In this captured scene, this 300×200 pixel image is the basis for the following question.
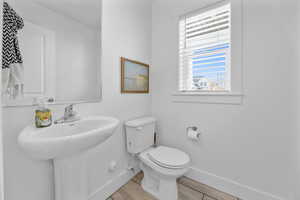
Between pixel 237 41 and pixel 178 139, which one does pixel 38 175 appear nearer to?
pixel 178 139

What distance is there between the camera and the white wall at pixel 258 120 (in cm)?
111

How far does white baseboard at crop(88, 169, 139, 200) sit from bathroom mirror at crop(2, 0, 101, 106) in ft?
2.78

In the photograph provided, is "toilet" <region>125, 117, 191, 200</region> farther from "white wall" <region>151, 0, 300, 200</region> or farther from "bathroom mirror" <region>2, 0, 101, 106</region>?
"bathroom mirror" <region>2, 0, 101, 106</region>

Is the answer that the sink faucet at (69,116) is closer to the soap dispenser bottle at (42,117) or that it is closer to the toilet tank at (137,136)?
the soap dispenser bottle at (42,117)

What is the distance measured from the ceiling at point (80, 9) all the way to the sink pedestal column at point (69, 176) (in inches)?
41.7

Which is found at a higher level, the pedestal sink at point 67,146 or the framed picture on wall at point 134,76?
the framed picture on wall at point 134,76

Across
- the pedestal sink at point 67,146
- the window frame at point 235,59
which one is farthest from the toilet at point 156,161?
the window frame at point 235,59

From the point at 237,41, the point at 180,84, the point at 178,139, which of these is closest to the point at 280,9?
the point at 237,41

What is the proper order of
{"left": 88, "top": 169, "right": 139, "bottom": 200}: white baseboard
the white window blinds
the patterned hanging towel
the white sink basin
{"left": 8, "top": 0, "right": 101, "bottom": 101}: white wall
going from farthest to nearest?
the white window blinds
{"left": 88, "top": 169, "right": 139, "bottom": 200}: white baseboard
{"left": 8, "top": 0, "right": 101, "bottom": 101}: white wall
the patterned hanging towel
the white sink basin

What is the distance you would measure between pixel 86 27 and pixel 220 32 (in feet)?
4.43

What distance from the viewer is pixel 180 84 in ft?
5.60

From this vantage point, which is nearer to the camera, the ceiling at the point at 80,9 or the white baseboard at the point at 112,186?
the ceiling at the point at 80,9

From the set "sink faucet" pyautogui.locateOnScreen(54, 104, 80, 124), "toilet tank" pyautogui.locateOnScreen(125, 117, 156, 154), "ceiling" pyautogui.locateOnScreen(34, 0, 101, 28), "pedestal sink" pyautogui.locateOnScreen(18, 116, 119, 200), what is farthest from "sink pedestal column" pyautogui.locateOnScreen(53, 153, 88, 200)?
"ceiling" pyautogui.locateOnScreen(34, 0, 101, 28)

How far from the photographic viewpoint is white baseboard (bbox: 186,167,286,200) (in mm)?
1233
